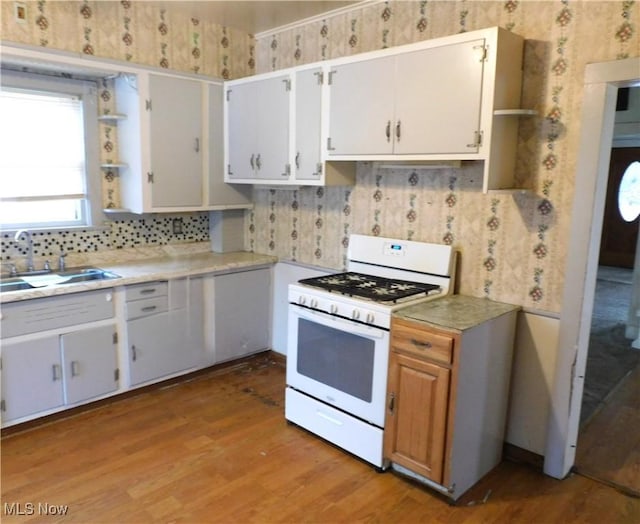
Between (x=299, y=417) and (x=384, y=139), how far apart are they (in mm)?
1713

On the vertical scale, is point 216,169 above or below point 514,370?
above

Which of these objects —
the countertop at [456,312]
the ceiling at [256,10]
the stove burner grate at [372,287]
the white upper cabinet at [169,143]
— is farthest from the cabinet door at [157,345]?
the ceiling at [256,10]

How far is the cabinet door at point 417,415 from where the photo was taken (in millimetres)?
2342

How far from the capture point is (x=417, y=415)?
2.43m

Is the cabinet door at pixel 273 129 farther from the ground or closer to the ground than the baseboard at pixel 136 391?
farther from the ground

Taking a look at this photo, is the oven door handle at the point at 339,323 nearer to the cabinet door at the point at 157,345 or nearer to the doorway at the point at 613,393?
the cabinet door at the point at 157,345

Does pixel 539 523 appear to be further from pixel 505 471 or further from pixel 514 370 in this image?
pixel 514 370

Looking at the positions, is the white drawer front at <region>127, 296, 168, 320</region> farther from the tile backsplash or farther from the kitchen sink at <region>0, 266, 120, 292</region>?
the tile backsplash

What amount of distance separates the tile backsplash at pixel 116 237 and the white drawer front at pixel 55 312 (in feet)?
1.76

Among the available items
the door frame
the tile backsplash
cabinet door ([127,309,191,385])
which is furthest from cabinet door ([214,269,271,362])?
the door frame

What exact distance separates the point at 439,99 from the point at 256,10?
165 cm

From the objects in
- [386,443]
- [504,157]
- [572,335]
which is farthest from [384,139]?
[386,443]

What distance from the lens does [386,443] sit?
8.42ft

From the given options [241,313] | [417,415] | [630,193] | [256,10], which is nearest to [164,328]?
[241,313]
